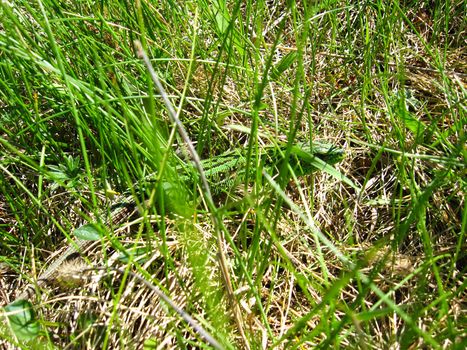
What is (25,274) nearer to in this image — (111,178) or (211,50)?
(111,178)

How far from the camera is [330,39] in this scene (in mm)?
1652

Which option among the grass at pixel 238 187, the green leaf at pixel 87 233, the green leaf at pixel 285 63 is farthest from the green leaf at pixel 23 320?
the green leaf at pixel 285 63

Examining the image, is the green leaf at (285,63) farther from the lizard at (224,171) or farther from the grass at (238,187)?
the lizard at (224,171)

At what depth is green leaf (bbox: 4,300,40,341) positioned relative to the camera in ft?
3.62

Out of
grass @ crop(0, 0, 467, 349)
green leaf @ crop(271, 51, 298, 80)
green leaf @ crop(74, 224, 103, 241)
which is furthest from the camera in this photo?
green leaf @ crop(271, 51, 298, 80)

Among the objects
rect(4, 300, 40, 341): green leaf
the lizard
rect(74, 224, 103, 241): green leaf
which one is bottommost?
rect(4, 300, 40, 341): green leaf

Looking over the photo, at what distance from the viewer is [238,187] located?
1.36 metres

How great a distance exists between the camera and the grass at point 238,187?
1.02m

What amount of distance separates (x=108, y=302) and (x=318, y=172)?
0.63m

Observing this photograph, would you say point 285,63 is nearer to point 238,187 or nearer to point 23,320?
point 238,187

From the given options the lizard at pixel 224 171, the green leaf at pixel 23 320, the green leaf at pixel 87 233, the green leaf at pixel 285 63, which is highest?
the green leaf at pixel 285 63

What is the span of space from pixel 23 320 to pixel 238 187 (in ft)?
1.96

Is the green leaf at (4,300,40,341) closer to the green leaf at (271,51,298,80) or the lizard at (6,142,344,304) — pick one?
the lizard at (6,142,344,304)

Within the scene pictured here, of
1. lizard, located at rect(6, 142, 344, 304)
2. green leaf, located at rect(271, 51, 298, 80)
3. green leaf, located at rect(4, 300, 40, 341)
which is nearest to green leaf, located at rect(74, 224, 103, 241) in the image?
lizard, located at rect(6, 142, 344, 304)
